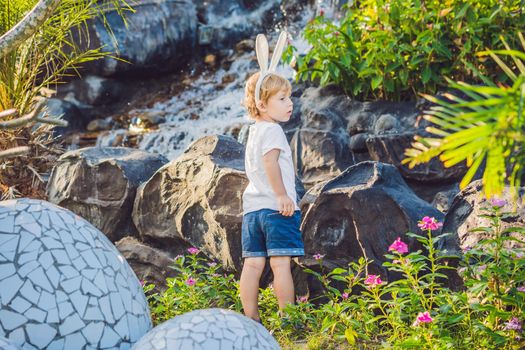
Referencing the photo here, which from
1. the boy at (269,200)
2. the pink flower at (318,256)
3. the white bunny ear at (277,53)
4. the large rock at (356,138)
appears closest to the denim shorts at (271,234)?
the boy at (269,200)

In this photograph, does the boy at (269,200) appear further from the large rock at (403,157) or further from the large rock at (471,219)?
the large rock at (403,157)

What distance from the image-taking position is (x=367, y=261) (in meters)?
3.80

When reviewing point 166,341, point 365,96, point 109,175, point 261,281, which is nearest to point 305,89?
point 365,96

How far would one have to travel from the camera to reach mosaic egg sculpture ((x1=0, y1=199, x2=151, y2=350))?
2361 mm

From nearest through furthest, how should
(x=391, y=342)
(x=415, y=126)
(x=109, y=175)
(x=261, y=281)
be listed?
(x=391, y=342) < (x=261, y=281) < (x=109, y=175) < (x=415, y=126)

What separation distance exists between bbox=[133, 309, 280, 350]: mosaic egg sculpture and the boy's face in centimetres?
161

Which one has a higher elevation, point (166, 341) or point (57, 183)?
point (166, 341)

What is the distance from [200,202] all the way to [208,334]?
2225 millimetres

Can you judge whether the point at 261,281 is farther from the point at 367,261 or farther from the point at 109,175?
the point at 109,175

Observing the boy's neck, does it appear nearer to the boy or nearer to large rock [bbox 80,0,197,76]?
the boy

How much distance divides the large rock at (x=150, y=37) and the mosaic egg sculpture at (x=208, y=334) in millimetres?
8429

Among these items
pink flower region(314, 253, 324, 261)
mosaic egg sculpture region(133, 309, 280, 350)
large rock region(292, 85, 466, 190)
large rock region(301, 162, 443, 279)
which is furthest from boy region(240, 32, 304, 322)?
large rock region(292, 85, 466, 190)

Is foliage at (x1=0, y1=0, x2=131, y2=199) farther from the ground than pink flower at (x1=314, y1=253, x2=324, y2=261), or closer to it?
farther from the ground

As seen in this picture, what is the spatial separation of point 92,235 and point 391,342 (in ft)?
4.78
